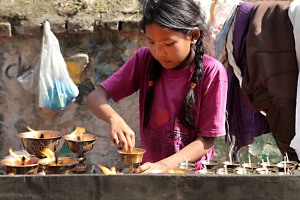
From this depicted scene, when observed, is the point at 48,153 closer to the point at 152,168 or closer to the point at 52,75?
the point at 152,168

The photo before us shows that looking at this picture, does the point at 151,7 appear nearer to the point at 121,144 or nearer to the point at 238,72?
the point at 121,144

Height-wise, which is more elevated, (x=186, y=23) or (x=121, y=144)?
(x=186, y=23)

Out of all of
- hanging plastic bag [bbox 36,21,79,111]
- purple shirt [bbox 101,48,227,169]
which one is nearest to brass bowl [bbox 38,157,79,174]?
purple shirt [bbox 101,48,227,169]

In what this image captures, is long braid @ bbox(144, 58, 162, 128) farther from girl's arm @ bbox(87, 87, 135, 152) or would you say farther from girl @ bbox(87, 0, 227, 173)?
girl's arm @ bbox(87, 87, 135, 152)

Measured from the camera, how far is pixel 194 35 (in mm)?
2896

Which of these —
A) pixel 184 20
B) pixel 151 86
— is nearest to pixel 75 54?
pixel 151 86

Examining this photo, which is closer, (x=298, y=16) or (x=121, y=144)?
(x=121, y=144)

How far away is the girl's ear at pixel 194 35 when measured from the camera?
287cm

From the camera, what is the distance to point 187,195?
80.9 inches

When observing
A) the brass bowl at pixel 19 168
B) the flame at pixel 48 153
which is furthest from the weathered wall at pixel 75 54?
the brass bowl at pixel 19 168

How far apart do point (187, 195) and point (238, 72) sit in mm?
2008

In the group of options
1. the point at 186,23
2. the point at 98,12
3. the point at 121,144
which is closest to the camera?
the point at 121,144

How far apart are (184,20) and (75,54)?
302 centimetres

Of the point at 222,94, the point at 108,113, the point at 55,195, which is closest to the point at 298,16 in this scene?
the point at 222,94
